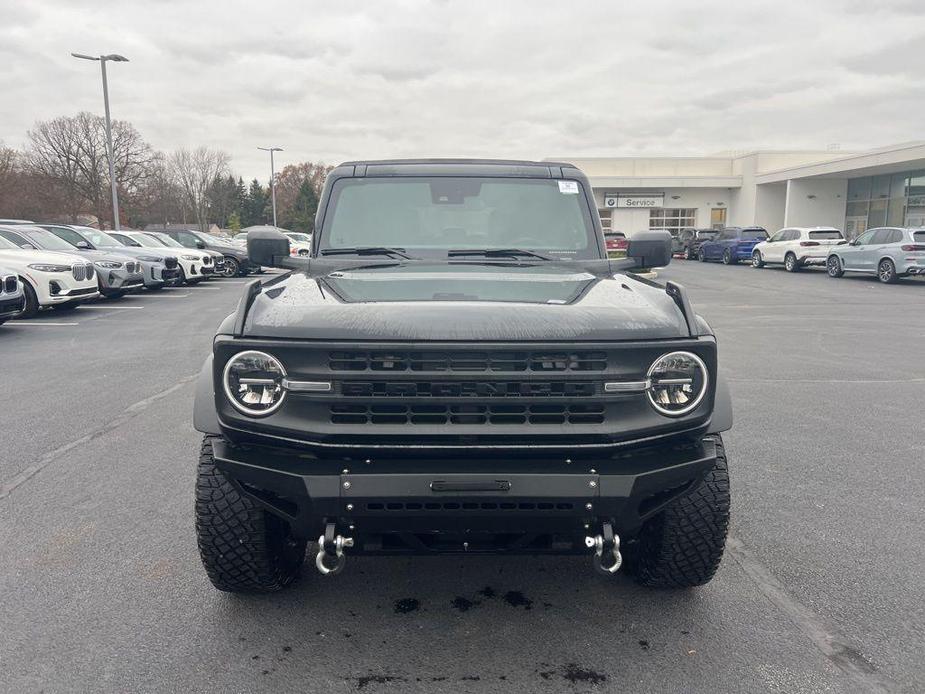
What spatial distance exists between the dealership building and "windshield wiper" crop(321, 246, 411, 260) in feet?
104

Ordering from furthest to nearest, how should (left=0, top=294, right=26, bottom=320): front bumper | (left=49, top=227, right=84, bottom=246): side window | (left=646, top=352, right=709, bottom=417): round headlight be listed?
(left=49, top=227, right=84, bottom=246): side window
(left=0, top=294, right=26, bottom=320): front bumper
(left=646, top=352, right=709, bottom=417): round headlight

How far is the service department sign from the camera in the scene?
159ft

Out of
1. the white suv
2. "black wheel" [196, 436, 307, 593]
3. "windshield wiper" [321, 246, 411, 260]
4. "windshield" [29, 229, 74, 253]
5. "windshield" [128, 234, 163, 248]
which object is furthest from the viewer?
the white suv

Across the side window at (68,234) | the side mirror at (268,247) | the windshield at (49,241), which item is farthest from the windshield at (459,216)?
the side window at (68,234)

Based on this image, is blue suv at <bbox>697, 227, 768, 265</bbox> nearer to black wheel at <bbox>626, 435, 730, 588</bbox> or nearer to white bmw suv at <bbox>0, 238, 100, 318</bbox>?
white bmw suv at <bbox>0, 238, 100, 318</bbox>

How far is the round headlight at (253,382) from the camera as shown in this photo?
246cm

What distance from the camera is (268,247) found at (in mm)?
3906

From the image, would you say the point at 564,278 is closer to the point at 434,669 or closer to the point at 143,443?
the point at 434,669

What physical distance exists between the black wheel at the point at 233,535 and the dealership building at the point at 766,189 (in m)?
32.9

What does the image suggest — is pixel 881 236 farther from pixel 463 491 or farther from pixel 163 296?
pixel 463 491

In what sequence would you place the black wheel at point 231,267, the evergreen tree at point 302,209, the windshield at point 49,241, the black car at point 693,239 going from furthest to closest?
the evergreen tree at point 302,209, the black car at point 693,239, the black wheel at point 231,267, the windshield at point 49,241

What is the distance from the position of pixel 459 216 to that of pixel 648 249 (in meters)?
1.08

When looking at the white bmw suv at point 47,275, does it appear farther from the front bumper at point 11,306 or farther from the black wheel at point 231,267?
the black wheel at point 231,267

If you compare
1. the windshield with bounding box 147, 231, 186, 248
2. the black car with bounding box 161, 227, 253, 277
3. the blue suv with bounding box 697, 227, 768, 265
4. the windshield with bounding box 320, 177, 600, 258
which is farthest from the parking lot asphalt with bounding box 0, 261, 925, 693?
the blue suv with bounding box 697, 227, 768, 265
